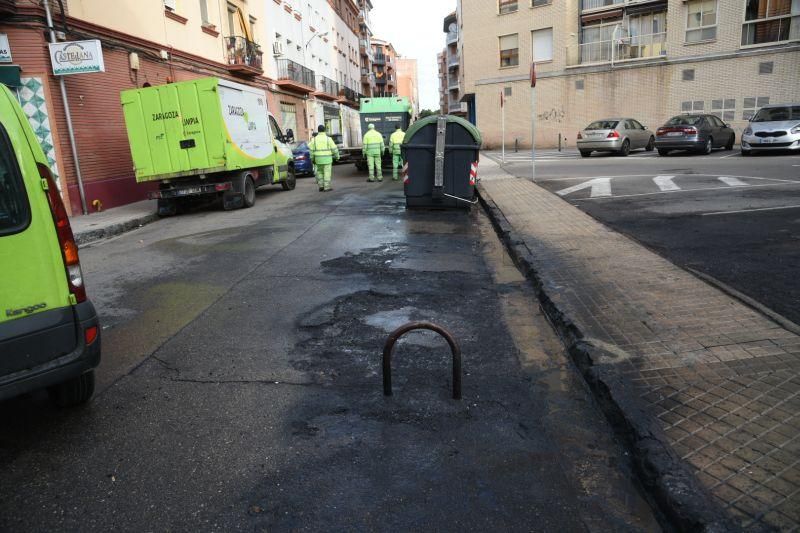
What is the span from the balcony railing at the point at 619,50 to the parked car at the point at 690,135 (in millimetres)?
11775

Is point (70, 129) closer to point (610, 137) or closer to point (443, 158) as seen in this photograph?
point (443, 158)

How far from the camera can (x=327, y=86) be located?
44312 millimetres

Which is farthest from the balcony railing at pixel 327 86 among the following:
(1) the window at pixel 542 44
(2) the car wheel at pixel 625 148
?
(2) the car wheel at pixel 625 148

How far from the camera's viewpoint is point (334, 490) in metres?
2.86

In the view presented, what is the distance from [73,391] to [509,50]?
38.9 metres

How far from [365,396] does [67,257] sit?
200cm

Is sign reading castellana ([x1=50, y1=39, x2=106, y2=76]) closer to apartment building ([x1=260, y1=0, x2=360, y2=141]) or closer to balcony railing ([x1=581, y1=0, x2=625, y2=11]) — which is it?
apartment building ([x1=260, y1=0, x2=360, y2=141])

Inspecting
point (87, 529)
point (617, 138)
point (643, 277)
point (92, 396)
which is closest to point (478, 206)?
point (643, 277)

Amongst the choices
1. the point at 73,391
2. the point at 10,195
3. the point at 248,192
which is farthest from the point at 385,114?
the point at 10,195

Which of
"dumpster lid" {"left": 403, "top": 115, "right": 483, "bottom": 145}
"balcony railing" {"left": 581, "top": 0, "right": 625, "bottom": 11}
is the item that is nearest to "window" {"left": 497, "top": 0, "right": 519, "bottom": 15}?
"balcony railing" {"left": 581, "top": 0, "right": 625, "bottom": 11}

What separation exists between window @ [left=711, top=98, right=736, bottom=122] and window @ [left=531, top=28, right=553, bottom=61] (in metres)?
10.0

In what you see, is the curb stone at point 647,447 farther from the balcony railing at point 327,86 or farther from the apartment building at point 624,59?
the balcony railing at point 327,86

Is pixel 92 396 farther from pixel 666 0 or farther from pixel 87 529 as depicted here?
pixel 666 0

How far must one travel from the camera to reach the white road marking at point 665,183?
13408mm
